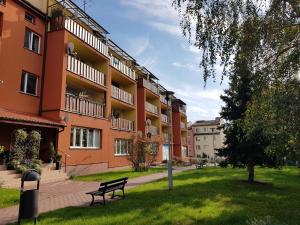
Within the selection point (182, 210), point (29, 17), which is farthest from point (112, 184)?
point (29, 17)

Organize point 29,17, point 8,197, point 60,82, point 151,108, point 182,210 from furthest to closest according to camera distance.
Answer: point 151,108 < point 29,17 < point 60,82 < point 8,197 < point 182,210

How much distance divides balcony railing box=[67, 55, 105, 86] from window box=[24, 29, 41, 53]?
2299mm

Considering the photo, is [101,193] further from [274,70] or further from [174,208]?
[274,70]

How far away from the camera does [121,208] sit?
10.4 m

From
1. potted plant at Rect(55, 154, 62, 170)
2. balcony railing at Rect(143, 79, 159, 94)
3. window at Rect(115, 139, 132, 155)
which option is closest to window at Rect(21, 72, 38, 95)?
potted plant at Rect(55, 154, 62, 170)

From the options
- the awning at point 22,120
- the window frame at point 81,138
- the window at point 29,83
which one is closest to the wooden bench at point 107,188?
the awning at point 22,120

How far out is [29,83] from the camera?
68.0ft

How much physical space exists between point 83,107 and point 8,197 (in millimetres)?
11797

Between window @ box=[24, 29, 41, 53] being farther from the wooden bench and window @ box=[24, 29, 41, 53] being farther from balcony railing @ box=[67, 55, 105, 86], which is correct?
the wooden bench

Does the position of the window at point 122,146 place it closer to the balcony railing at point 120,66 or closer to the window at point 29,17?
the balcony railing at point 120,66

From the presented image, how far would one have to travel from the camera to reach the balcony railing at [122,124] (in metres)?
28.9

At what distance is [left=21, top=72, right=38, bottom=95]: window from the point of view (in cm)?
2020

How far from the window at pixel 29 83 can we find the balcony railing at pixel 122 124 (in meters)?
9.01

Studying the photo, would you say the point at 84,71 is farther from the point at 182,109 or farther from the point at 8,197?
the point at 182,109
